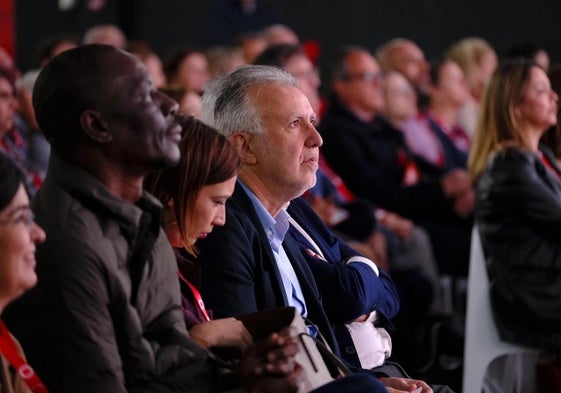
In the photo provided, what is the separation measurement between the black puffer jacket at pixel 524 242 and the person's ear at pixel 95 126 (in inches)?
94.1

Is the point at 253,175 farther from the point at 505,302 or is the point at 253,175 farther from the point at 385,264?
the point at 385,264

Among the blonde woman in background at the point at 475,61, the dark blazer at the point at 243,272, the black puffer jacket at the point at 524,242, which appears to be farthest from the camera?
the blonde woman in background at the point at 475,61

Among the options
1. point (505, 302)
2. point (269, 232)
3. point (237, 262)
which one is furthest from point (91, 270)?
point (505, 302)

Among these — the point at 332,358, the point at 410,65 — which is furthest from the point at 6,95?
the point at 410,65

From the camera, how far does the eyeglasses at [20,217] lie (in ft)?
7.38

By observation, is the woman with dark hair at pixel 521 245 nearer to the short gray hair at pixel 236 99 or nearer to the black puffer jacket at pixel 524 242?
the black puffer jacket at pixel 524 242

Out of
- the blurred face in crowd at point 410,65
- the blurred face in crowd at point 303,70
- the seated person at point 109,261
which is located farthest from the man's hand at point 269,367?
the blurred face in crowd at point 410,65

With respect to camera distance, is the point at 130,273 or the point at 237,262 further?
the point at 237,262

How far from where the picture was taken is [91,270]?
2.34 metres

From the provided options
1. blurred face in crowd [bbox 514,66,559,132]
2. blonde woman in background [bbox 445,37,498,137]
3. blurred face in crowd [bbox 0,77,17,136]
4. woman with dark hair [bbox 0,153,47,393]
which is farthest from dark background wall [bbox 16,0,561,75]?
Answer: woman with dark hair [bbox 0,153,47,393]

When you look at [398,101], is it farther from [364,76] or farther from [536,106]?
[536,106]

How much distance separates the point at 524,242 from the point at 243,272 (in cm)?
178

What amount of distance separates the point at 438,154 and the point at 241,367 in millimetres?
5150

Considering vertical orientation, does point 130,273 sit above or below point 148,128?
below
